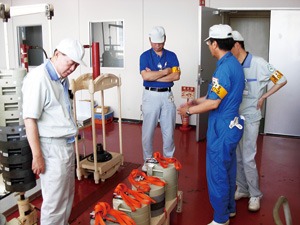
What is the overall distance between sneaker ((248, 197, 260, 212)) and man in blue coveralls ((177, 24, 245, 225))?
0.44m

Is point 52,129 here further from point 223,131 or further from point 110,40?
point 110,40

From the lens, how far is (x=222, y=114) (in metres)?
2.31

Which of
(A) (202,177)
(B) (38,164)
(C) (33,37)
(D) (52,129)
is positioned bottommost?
(A) (202,177)

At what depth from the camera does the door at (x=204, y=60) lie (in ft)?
14.4

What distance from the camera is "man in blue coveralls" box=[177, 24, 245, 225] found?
7.40 ft

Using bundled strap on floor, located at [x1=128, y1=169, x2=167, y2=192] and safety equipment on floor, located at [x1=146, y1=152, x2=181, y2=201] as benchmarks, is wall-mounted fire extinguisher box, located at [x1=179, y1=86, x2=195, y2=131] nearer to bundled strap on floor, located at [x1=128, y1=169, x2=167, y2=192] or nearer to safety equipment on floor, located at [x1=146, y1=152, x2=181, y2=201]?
safety equipment on floor, located at [x1=146, y1=152, x2=181, y2=201]

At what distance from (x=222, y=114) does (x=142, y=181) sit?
80 centimetres

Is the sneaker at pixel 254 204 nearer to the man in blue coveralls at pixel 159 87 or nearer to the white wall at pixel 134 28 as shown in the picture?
the man in blue coveralls at pixel 159 87

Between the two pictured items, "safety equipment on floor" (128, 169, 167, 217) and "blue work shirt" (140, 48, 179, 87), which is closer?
"safety equipment on floor" (128, 169, 167, 217)

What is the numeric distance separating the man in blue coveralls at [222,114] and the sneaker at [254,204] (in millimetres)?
437

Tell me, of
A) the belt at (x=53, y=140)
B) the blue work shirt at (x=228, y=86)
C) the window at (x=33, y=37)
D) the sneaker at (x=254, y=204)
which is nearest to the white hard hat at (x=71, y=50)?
the belt at (x=53, y=140)

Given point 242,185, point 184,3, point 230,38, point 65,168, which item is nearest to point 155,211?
point 65,168

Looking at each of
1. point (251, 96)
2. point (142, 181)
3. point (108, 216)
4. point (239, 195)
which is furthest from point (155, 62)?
point (108, 216)

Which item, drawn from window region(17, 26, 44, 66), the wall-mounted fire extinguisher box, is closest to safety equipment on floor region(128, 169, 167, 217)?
the wall-mounted fire extinguisher box
